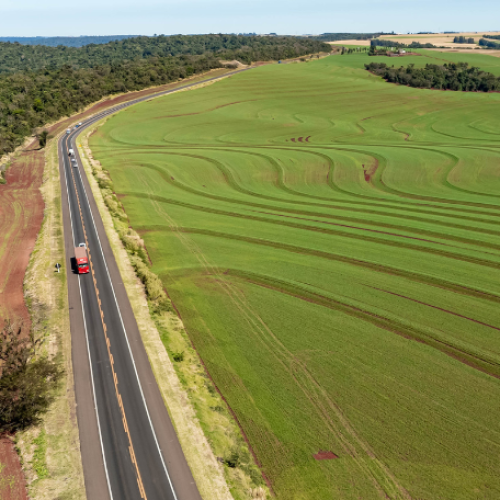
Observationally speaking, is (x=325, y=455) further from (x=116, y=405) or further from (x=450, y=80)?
(x=450, y=80)

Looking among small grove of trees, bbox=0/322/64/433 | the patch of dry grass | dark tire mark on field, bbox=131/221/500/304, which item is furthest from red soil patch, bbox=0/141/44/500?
dark tire mark on field, bbox=131/221/500/304

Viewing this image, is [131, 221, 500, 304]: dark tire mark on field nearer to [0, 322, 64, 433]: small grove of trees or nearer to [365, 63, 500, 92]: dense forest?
[0, 322, 64, 433]: small grove of trees

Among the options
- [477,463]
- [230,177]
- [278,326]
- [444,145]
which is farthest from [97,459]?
[444,145]

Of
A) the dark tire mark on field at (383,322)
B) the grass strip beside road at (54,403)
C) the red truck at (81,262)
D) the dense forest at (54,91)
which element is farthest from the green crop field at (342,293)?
the dense forest at (54,91)

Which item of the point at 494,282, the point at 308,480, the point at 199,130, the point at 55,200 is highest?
the point at 199,130

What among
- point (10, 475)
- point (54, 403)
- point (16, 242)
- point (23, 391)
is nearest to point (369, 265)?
point (54, 403)

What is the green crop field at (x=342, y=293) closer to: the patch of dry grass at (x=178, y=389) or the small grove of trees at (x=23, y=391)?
the patch of dry grass at (x=178, y=389)

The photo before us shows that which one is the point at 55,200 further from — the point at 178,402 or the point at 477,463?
the point at 477,463
